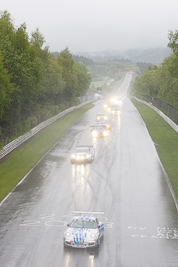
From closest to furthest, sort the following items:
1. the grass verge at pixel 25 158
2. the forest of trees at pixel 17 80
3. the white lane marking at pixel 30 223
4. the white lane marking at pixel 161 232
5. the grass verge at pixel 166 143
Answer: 1. the white lane marking at pixel 161 232
2. the white lane marking at pixel 30 223
3. the grass verge at pixel 25 158
4. the grass verge at pixel 166 143
5. the forest of trees at pixel 17 80

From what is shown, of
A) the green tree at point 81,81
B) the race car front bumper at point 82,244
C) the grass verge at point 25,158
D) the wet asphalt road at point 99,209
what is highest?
the green tree at point 81,81

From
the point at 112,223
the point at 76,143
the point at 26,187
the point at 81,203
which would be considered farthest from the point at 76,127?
the point at 112,223

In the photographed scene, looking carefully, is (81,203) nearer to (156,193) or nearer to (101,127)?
(156,193)

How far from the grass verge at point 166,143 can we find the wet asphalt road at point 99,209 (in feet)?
3.34

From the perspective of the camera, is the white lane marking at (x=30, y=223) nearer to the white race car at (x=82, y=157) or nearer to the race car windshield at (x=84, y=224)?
the race car windshield at (x=84, y=224)

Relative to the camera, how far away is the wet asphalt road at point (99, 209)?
21.8 meters

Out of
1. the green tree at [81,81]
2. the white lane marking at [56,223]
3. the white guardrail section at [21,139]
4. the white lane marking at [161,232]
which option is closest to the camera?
the white lane marking at [161,232]

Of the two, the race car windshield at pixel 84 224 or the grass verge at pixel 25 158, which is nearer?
the race car windshield at pixel 84 224

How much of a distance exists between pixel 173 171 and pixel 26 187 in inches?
582

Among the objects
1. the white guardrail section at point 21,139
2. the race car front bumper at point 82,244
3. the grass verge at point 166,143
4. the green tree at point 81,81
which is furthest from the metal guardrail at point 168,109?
the race car front bumper at point 82,244

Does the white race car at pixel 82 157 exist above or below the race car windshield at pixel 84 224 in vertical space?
below

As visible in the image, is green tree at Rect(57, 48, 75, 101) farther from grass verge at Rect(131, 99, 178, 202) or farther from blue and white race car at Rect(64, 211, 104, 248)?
blue and white race car at Rect(64, 211, 104, 248)

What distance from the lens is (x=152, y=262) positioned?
21.2 m

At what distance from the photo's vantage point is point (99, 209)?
3069 cm
